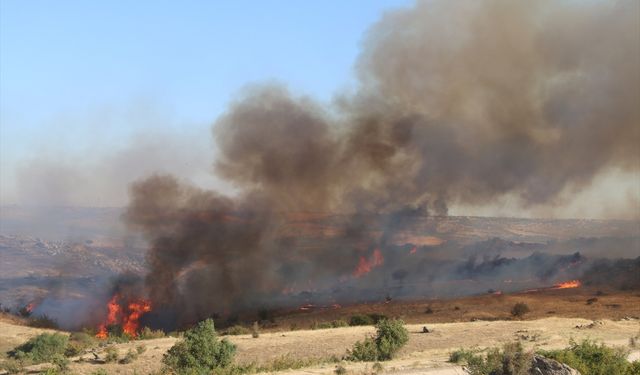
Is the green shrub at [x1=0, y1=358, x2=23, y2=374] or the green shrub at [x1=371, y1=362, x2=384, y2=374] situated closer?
the green shrub at [x1=371, y1=362, x2=384, y2=374]

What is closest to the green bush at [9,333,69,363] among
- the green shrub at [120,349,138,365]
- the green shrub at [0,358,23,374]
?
the green shrub at [0,358,23,374]

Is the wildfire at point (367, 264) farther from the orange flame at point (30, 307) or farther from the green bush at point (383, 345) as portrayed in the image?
the green bush at point (383, 345)

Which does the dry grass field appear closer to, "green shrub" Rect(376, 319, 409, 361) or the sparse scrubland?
"green shrub" Rect(376, 319, 409, 361)

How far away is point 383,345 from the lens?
1036 inches

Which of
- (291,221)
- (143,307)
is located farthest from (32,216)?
(143,307)

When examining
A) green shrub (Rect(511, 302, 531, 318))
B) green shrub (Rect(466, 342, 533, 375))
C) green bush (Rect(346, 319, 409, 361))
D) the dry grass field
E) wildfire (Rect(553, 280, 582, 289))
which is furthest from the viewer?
wildfire (Rect(553, 280, 582, 289))

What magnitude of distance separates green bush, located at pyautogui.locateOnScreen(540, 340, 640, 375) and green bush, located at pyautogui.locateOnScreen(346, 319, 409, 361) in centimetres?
637

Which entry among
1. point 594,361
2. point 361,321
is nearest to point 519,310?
point 361,321

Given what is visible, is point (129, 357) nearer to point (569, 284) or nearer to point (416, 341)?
point (416, 341)

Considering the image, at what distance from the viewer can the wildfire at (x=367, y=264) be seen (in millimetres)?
71113

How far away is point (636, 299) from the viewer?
48781mm

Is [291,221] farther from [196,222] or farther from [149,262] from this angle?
[149,262]

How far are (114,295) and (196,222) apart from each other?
1028 centimetres

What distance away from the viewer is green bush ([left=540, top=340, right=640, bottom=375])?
1925cm
